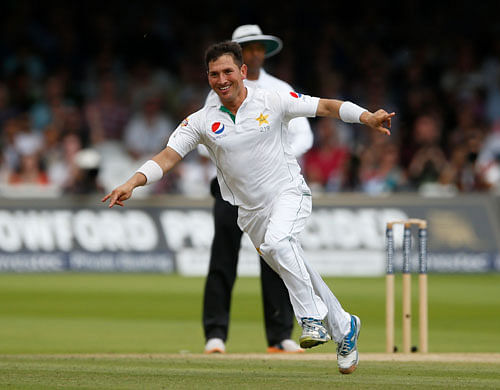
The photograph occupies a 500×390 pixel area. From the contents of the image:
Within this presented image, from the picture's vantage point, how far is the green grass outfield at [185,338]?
249 inches

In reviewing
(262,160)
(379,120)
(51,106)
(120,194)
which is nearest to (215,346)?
(262,160)

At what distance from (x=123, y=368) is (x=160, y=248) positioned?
848cm

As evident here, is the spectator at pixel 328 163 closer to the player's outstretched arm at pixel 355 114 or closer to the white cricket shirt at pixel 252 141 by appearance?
the white cricket shirt at pixel 252 141

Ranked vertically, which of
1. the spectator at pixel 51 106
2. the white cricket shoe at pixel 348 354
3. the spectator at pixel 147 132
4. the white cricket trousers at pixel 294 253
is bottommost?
the white cricket shoe at pixel 348 354

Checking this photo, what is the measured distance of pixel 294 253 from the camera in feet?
21.2

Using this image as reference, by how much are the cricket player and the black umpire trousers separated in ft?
4.95

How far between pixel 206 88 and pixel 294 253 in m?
13.0

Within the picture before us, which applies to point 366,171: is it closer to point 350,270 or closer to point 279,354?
point 350,270

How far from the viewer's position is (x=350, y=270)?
14.9 m

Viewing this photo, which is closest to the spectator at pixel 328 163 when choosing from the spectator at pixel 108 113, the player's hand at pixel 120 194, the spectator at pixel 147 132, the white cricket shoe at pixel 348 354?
the spectator at pixel 147 132

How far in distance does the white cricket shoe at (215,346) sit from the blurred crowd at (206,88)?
7.37m

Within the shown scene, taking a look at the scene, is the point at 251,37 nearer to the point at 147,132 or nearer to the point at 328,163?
the point at 328,163

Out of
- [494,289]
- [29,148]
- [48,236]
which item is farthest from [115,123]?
[494,289]

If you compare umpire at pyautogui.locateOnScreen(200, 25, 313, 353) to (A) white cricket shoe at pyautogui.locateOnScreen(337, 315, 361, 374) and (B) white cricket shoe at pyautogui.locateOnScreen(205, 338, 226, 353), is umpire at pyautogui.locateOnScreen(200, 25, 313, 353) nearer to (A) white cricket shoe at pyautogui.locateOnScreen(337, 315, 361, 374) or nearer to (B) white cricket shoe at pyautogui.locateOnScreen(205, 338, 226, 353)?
(B) white cricket shoe at pyautogui.locateOnScreen(205, 338, 226, 353)
